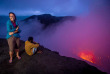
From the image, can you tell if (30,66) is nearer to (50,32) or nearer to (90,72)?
(90,72)

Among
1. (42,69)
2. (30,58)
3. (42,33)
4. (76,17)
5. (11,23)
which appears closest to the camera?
→ (11,23)

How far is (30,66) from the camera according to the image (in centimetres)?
463

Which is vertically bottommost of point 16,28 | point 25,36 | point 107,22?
point 25,36

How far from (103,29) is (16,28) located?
8570cm

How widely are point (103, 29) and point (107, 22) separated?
678cm

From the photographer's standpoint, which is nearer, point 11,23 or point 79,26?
point 11,23

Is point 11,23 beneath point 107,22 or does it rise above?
beneath

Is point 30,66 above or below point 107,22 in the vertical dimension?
below

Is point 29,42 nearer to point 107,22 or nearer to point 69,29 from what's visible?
point 107,22

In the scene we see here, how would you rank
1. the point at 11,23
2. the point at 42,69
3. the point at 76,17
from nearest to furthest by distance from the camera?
1. the point at 11,23
2. the point at 42,69
3. the point at 76,17

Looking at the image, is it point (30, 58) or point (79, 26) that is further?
point (79, 26)

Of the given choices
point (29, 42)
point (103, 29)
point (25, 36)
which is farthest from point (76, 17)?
point (29, 42)

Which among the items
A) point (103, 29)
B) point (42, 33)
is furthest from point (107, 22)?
point (42, 33)

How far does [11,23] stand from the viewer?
4043mm
